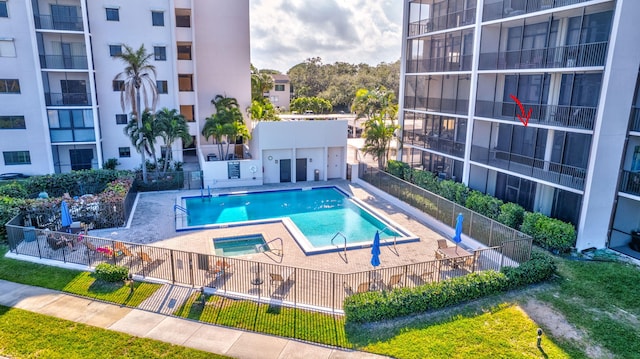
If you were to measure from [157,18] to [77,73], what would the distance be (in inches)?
280

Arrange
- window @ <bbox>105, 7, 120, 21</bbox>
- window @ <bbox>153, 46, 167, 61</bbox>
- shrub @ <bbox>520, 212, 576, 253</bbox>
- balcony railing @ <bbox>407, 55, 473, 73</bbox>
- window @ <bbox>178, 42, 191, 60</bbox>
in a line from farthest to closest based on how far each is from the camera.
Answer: window @ <bbox>178, 42, 191, 60</bbox> → window @ <bbox>153, 46, 167, 61</bbox> → window @ <bbox>105, 7, 120, 21</bbox> → balcony railing @ <bbox>407, 55, 473, 73</bbox> → shrub @ <bbox>520, 212, 576, 253</bbox>

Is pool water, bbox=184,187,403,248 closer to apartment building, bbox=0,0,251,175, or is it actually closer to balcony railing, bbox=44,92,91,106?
apartment building, bbox=0,0,251,175

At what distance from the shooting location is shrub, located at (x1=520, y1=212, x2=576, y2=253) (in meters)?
16.7

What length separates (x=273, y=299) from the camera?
44.1 feet

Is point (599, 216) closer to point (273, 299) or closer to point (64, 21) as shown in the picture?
point (273, 299)

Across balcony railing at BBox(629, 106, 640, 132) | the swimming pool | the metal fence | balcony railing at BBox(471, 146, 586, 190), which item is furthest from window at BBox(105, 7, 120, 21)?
balcony railing at BBox(629, 106, 640, 132)

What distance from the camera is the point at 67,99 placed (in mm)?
29000

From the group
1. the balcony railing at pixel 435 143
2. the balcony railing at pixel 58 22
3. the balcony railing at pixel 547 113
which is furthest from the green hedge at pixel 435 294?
the balcony railing at pixel 58 22

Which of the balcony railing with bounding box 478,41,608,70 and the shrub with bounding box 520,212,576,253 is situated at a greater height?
the balcony railing with bounding box 478,41,608,70

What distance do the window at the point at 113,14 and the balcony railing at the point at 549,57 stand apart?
25610 mm

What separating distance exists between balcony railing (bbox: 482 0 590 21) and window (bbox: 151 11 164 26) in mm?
23026

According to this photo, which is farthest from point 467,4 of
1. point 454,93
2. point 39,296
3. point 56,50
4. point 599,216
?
point 56,50

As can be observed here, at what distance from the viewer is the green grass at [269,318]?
11664 mm

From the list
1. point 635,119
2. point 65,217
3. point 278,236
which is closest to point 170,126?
point 65,217
